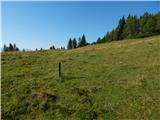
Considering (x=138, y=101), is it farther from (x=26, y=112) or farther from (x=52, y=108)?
(x=26, y=112)

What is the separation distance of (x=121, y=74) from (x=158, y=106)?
6.91 metres

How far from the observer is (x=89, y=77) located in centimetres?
1969

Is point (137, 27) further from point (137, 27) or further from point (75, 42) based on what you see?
point (75, 42)

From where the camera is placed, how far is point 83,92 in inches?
634

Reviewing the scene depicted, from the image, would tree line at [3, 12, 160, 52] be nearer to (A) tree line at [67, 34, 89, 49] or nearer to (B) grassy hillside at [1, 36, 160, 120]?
(A) tree line at [67, 34, 89, 49]

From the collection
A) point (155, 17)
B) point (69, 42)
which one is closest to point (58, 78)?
point (155, 17)

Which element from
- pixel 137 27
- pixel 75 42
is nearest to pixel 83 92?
pixel 137 27

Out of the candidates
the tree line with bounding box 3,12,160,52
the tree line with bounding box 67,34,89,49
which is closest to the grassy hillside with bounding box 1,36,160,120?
the tree line with bounding box 3,12,160,52

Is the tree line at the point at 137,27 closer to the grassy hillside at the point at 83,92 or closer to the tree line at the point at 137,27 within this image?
the tree line at the point at 137,27

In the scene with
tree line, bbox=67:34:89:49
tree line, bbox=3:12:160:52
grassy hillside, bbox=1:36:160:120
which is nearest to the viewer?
grassy hillside, bbox=1:36:160:120

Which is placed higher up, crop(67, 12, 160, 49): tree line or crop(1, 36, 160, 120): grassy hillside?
crop(67, 12, 160, 49): tree line

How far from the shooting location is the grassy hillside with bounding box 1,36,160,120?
1321cm

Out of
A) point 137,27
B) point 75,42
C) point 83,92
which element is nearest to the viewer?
point 83,92

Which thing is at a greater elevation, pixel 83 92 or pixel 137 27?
pixel 137 27
